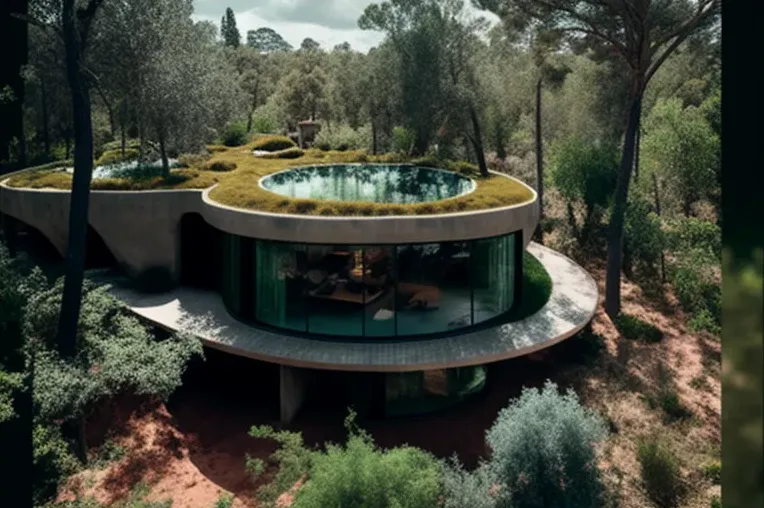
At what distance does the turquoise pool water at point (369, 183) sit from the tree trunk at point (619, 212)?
20.5 ft

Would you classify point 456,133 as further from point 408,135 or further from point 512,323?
point 512,323

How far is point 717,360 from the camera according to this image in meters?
20.1

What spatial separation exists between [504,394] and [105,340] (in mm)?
11861

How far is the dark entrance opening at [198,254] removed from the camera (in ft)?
69.6

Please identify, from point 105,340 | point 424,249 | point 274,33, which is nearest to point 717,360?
point 424,249

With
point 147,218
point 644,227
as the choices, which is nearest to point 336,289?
point 147,218

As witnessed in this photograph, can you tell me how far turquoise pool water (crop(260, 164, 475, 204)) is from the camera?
19.1 meters

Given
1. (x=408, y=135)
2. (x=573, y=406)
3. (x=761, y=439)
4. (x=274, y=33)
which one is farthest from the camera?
(x=274, y=33)

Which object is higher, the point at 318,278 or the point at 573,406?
the point at 318,278

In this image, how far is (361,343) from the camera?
1609 cm

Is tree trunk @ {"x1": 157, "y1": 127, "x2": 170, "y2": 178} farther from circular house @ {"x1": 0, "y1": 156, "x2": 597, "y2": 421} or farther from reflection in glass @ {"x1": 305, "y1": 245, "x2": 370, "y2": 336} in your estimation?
reflection in glass @ {"x1": 305, "y1": 245, "x2": 370, "y2": 336}

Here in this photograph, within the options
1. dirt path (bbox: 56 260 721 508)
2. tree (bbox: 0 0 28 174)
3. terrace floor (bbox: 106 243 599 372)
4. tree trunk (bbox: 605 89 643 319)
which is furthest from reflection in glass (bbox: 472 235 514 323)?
tree (bbox: 0 0 28 174)

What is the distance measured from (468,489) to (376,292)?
23.6 feet

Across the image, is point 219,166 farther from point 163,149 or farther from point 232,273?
point 232,273
